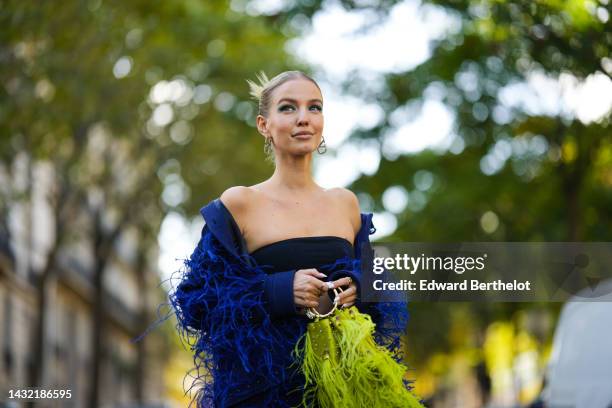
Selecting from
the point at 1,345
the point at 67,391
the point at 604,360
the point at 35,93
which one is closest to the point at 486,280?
the point at 604,360

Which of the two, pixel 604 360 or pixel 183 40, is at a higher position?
pixel 183 40

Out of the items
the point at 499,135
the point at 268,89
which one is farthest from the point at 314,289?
the point at 499,135

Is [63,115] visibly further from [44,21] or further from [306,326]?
[306,326]

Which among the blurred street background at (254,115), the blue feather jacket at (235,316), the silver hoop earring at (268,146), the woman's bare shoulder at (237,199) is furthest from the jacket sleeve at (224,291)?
the blurred street background at (254,115)

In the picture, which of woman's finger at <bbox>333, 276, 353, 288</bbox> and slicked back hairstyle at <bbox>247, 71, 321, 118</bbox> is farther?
slicked back hairstyle at <bbox>247, 71, 321, 118</bbox>

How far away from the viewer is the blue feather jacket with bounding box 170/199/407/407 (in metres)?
4.30

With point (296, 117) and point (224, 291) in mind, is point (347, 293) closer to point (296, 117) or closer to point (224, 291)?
point (224, 291)

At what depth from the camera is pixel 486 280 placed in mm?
5543

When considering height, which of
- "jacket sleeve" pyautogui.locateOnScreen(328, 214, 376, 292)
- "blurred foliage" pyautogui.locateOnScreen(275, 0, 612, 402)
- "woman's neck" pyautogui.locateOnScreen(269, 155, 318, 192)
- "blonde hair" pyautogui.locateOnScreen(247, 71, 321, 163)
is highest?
"blurred foliage" pyautogui.locateOnScreen(275, 0, 612, 402)

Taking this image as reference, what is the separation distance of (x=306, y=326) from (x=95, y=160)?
22106 mm

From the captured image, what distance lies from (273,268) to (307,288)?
9.9 inches

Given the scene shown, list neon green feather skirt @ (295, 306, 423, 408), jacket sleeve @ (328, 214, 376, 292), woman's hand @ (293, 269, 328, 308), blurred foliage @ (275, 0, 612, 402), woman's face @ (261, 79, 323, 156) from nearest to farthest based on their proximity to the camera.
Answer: neon green feather skirt @ (295, 306, 423, 408)
woman's hand @ (293, 269, 328, 308)
jacket sleeve @ (328, 214, 376, 292)
woman's face @ (261, 79, 323, 156)
blurred foliage @ (275, 0, 612, 402)

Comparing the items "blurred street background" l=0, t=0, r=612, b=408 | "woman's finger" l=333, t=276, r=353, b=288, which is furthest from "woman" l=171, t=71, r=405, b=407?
"blurred street background" l=0, t=0, r=612, b=408

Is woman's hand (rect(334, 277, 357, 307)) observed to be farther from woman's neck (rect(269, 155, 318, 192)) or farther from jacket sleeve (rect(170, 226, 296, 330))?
woman's neck (rect(269, 155, 318, 192))
